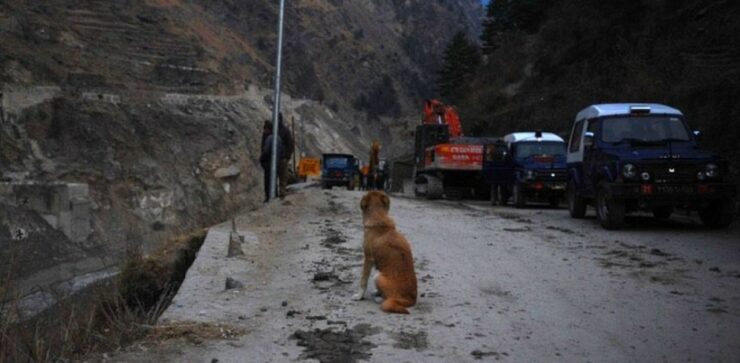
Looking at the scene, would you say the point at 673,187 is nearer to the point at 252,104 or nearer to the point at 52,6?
the point at 252,104

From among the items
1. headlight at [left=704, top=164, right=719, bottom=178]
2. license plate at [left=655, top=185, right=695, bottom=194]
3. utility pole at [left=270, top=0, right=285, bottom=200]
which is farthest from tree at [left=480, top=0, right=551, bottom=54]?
license plate at [left=655, top=185, right=695, bottom=194]

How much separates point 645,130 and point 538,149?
8326 mm

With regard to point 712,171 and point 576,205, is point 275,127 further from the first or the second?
point 712,171

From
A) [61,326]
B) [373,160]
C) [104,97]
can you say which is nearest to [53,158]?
[104,97]

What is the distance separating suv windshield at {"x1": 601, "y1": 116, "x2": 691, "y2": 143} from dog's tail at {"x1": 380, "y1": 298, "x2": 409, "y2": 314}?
30.8 feet

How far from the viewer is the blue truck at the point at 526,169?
884 inches

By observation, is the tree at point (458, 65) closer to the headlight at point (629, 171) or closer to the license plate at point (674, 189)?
the headlight at point (629, 171)

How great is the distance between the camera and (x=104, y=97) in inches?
2135

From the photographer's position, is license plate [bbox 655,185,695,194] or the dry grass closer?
the dry grass

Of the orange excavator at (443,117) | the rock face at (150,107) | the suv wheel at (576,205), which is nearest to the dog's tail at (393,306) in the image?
the suv wheel at (576,205)

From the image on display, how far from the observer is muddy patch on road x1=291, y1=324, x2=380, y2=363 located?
5988mm

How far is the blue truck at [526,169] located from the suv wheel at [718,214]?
24.0 feet

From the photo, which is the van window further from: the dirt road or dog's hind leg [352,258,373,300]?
dog's hind leg [352,258,373,300]

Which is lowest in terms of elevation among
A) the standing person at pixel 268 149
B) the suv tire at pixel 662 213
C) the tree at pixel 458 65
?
the suv tire at pixel 662 213
